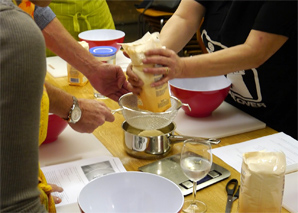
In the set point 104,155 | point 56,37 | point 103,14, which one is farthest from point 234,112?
point 103,14

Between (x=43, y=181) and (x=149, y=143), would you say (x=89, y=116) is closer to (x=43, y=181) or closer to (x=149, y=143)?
(x=149, y=143)

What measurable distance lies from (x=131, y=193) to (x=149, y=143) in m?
0.30

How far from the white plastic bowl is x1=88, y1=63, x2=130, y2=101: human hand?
2.12 ft

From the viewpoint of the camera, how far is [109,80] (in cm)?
185

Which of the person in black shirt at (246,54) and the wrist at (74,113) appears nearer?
the wrist at (74,113)

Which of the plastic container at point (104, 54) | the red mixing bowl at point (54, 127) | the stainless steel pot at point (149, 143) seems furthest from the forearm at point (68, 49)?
the stainless steel pot at point (149, 143)

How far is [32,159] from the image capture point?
0.78m

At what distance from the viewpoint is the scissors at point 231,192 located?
1241 mm

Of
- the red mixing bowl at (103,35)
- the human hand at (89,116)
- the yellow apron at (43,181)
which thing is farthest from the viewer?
the red mixing bowl at (103,35)

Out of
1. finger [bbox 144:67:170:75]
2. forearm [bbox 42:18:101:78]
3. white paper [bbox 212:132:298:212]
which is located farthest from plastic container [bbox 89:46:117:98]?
white paper [bbox 212:132:298:212]

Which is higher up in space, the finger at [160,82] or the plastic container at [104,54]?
the finger at [160,82]

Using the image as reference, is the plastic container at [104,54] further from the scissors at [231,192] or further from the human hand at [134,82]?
the scissors at [231,192]

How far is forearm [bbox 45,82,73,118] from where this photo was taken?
4.49 feet

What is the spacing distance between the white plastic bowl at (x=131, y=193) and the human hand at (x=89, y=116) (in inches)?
13.1
